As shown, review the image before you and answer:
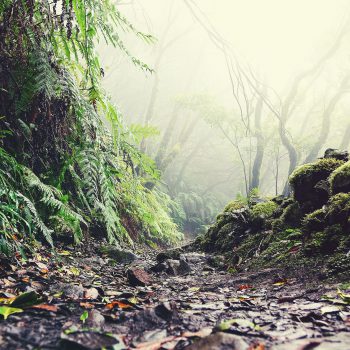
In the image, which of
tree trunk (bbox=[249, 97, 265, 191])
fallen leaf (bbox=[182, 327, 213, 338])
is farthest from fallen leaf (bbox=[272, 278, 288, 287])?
tree trunk (bbox=[249, 97, 265, 191])

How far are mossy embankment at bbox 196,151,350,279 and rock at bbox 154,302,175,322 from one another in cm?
121

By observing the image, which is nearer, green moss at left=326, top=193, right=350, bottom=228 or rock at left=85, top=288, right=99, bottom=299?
rock at left=85, top=288, right=99, bottom=299

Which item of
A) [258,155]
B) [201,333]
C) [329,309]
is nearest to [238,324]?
[201,333]

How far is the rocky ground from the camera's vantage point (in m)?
1.12

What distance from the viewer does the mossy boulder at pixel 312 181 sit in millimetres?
3561

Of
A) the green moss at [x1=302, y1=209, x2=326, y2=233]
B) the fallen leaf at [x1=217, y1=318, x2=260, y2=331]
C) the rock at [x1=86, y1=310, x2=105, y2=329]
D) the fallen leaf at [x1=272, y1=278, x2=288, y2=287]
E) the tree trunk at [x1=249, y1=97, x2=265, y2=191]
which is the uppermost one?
the tree trunk at [x1=249, y1=97, x2=265, y2=191]

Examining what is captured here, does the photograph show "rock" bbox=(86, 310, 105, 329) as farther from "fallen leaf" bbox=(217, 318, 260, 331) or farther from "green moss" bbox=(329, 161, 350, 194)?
"green moss" bbox=(329, 161, 350, 194)

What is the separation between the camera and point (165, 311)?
146 cm

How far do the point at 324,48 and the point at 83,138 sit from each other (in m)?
15.5

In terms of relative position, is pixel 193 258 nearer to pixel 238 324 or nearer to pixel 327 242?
pixel 327 242

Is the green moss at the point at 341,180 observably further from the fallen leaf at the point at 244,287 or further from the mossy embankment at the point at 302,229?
the fallen leaf at the point at 244,287

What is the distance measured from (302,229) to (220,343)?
2.42 meters

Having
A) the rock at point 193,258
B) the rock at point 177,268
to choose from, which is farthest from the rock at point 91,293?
the rock at point 193,258

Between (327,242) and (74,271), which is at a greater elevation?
(327,242)
